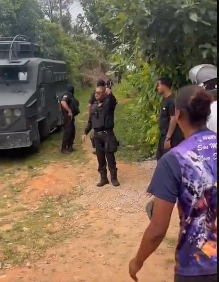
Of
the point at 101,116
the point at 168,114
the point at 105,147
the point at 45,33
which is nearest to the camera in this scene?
the point at 168,114

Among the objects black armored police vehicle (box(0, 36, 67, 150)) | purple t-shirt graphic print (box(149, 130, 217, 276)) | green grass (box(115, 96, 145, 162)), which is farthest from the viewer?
green grass (box(115, 96, 145, 162))

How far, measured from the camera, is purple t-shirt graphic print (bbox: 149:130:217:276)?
2.04 meters

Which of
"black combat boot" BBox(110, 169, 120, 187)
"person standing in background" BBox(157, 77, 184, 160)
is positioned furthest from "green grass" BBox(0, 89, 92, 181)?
"person standing in background" BBox(157, 77, 184, 160)

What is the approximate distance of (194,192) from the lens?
2.07 metres

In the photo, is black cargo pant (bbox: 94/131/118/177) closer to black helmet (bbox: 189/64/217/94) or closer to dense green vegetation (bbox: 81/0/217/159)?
dense green vegetation (bbox: 81/0/217/159)

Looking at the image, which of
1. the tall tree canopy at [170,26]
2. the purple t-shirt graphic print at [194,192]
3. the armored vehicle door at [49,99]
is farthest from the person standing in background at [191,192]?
the armored vehicle door at [49,99]

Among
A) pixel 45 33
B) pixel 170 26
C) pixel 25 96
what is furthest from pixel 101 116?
pixel 45 33

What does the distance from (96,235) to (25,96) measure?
3727 millimetres

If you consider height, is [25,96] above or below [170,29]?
below

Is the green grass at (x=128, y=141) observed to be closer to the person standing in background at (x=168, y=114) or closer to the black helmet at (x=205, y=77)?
the person standing in background at (x=168, y=114)

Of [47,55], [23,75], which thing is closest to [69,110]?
[23,75]

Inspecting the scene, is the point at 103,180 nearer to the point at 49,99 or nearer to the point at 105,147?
the point at 105,147

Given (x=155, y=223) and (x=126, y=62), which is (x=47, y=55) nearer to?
(x=126, y=62)

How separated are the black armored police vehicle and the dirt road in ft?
3.27
